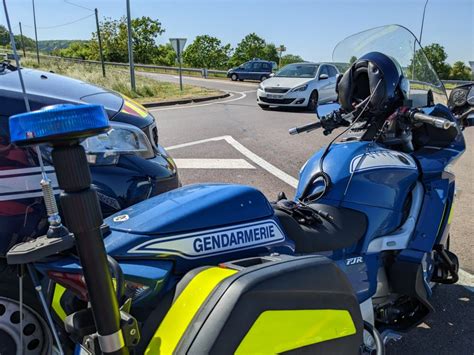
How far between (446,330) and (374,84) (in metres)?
1.58

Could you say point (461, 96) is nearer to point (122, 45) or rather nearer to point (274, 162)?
point (274, 162)

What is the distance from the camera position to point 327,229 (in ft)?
6.78

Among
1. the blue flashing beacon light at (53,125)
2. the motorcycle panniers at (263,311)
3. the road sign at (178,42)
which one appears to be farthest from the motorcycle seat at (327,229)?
the road sign at (178,42)

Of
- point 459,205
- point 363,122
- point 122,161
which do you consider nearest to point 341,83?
point 363,122

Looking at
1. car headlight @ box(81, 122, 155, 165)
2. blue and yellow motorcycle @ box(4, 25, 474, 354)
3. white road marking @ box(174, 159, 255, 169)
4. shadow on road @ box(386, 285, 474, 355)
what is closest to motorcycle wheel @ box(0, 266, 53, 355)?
blue and yellow motorcycle @ box(4, 25, 474, 354)

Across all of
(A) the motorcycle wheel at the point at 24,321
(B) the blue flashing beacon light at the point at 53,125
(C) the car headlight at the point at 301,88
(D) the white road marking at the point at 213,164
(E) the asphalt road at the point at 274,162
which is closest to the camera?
(B) the blue flashing beacon light at the point at 53,125

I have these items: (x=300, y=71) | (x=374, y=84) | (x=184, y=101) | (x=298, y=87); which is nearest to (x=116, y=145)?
(x=374, y=84)

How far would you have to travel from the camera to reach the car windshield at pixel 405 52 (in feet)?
9.46

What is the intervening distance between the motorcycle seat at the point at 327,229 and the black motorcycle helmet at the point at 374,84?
64 cm

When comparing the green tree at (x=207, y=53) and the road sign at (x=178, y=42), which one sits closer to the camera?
the road sign at (x=178, y=42)

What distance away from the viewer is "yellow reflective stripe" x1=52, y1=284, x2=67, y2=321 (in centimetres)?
147

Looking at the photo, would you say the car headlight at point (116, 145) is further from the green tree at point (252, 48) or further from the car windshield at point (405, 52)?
the green tree at point (252, 48)

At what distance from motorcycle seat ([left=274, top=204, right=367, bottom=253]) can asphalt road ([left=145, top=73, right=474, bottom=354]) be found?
36.6 inches

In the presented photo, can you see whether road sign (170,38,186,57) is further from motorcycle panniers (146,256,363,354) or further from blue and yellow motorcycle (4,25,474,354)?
motorcycle panniers (146,256,363,354)
